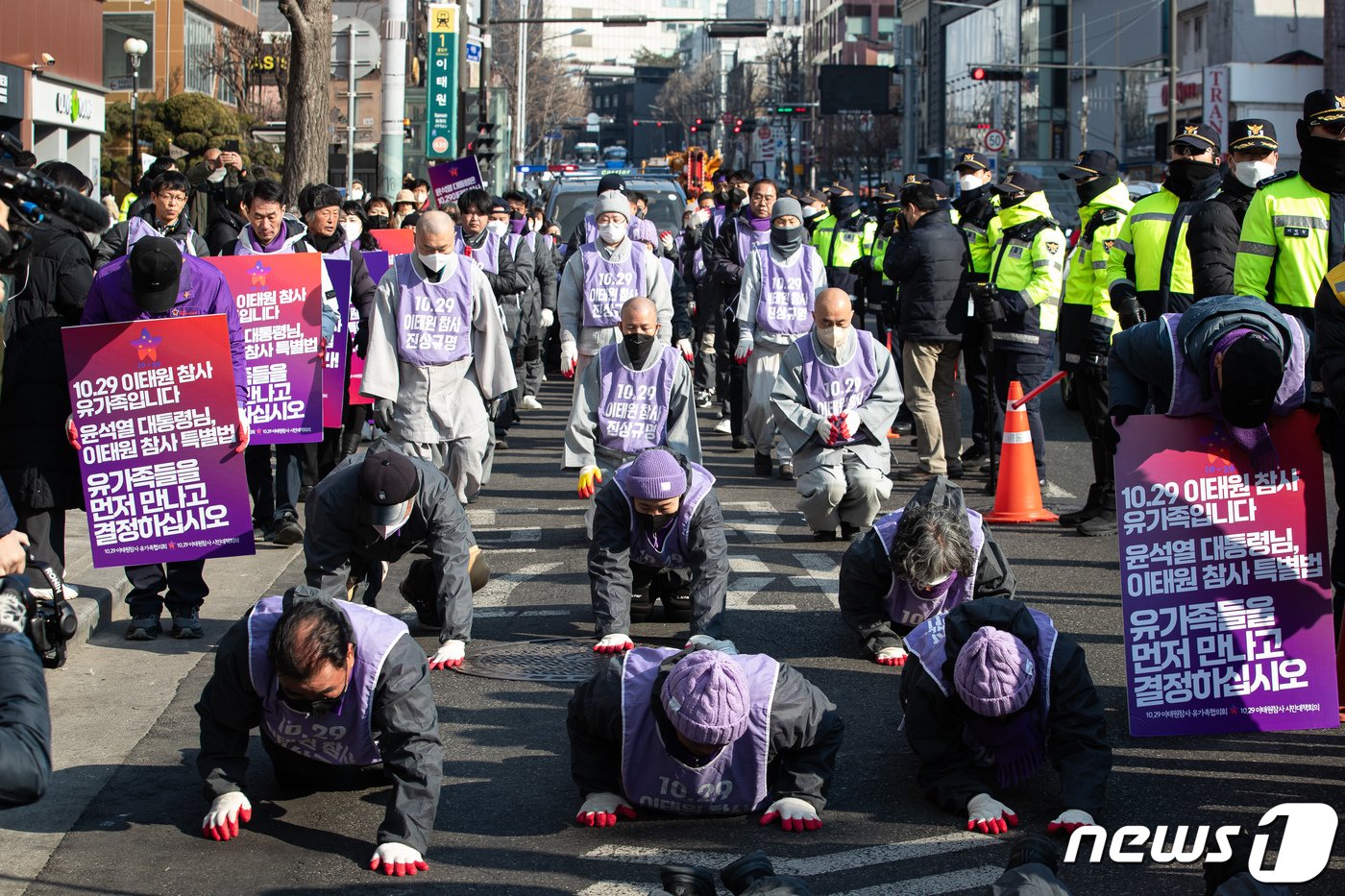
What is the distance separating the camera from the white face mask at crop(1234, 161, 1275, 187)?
8.34m

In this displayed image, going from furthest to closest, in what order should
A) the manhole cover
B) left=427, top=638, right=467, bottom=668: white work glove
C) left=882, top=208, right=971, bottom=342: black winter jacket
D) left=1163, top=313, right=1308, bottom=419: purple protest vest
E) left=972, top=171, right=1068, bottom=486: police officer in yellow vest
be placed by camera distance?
1. left=882, top=208, right=971, bottom=342: black winter jacket
2. left=972, top=171, right=1068, bottom=486: police officer in yellow vest
3. the manhole cover
4. left=427, top=638, right=467, bottom=668: white work glove
5. left=1163, top=313, right=1308, bottom=419: purple protest vest

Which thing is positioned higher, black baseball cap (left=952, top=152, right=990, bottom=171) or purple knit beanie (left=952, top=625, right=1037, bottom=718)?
black baseball cap (left=952, top=152, right=990, bottom=171)

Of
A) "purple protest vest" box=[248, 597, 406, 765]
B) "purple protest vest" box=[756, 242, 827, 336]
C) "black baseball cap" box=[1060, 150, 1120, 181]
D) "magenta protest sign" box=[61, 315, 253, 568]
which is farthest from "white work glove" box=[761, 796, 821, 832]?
"purple protest vest" box=[756, 242, 827, 336]

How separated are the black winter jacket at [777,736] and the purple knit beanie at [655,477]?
1.69 meters

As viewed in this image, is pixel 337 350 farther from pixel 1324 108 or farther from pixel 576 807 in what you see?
pixel 1324 108

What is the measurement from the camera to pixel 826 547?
1026cm

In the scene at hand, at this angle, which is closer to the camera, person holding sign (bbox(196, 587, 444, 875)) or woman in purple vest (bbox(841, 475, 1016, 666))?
person holding sign (bbox(196, 587, 444, 875))

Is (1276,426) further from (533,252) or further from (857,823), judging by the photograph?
(533,252)

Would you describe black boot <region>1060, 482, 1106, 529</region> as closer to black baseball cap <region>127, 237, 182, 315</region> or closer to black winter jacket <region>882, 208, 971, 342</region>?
black winter jacket <region>882, 208, 971, 342</region>

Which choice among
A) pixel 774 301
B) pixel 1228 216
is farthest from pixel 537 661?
pixel 774 301

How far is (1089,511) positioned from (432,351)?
400cm

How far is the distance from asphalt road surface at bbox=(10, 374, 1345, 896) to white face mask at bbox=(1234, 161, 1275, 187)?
219cm

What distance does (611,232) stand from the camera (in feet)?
41.6

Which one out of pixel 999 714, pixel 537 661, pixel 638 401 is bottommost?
pixel 537 661
